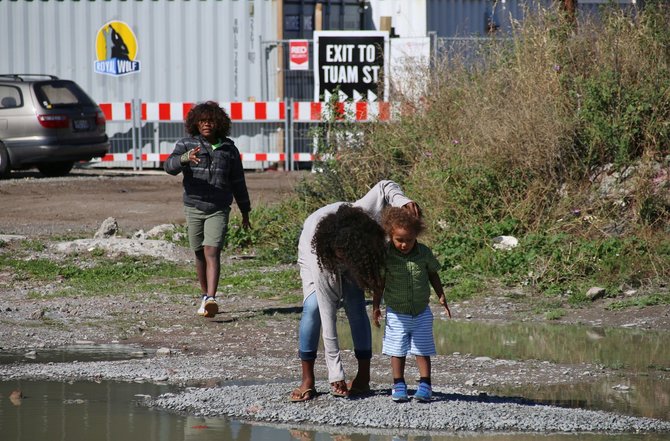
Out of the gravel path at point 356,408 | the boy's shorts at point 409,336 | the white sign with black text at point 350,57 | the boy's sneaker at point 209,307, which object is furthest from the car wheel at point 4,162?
the boy's shorts at point 409,336

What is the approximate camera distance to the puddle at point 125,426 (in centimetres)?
610

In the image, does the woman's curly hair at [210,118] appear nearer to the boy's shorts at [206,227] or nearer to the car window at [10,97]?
the boy's shorts at [206,227]

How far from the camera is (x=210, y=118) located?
9.63 meters

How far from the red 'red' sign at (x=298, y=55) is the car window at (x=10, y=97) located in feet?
18.1

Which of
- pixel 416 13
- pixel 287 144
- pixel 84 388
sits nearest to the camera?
pixel 84 388

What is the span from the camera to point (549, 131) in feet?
38.5

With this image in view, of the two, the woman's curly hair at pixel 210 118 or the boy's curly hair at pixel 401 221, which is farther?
the woman's curly hair at pixel 210 118

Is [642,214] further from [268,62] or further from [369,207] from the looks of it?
[268,62]

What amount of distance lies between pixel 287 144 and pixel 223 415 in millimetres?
16995

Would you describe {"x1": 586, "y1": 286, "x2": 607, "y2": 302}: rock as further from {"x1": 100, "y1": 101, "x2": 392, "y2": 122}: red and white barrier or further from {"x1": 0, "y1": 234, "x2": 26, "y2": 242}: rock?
{"x1": 100, "y1": 101, "x2": 392, "y2": 122}: red and white barrier

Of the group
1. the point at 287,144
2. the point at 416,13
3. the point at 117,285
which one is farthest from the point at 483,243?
the point at 416,13

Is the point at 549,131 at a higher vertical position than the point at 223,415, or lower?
higher

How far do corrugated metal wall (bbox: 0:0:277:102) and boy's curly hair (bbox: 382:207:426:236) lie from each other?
17.8m

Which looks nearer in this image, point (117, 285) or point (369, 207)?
point (369, 207)
